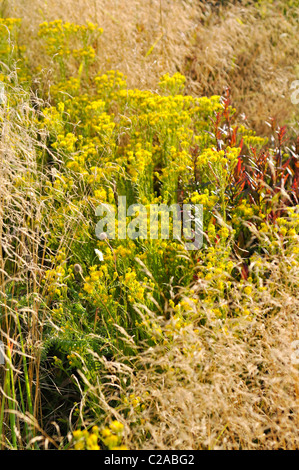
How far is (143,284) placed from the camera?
186 cm

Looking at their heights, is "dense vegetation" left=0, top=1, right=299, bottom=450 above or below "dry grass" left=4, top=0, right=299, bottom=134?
below

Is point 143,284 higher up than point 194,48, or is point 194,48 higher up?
point 194,48

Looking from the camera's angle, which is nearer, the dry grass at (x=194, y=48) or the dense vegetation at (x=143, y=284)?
the dense vegetation at (x=143, y=284)

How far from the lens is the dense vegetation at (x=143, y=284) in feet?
5.00

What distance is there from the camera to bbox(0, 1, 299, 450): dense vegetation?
5.00ft

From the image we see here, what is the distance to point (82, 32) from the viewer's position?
3516 millimetres

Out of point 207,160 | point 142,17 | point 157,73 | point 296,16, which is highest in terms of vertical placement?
point 296,16

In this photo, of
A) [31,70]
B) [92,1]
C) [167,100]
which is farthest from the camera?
[92,1]

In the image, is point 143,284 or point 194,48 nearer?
point 143,284

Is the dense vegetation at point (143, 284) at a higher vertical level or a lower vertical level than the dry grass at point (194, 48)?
lower

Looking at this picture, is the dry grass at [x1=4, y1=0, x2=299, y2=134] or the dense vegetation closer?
the dense vegetation

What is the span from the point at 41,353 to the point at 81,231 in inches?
23.5

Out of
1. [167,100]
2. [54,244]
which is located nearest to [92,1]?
[167,100]
